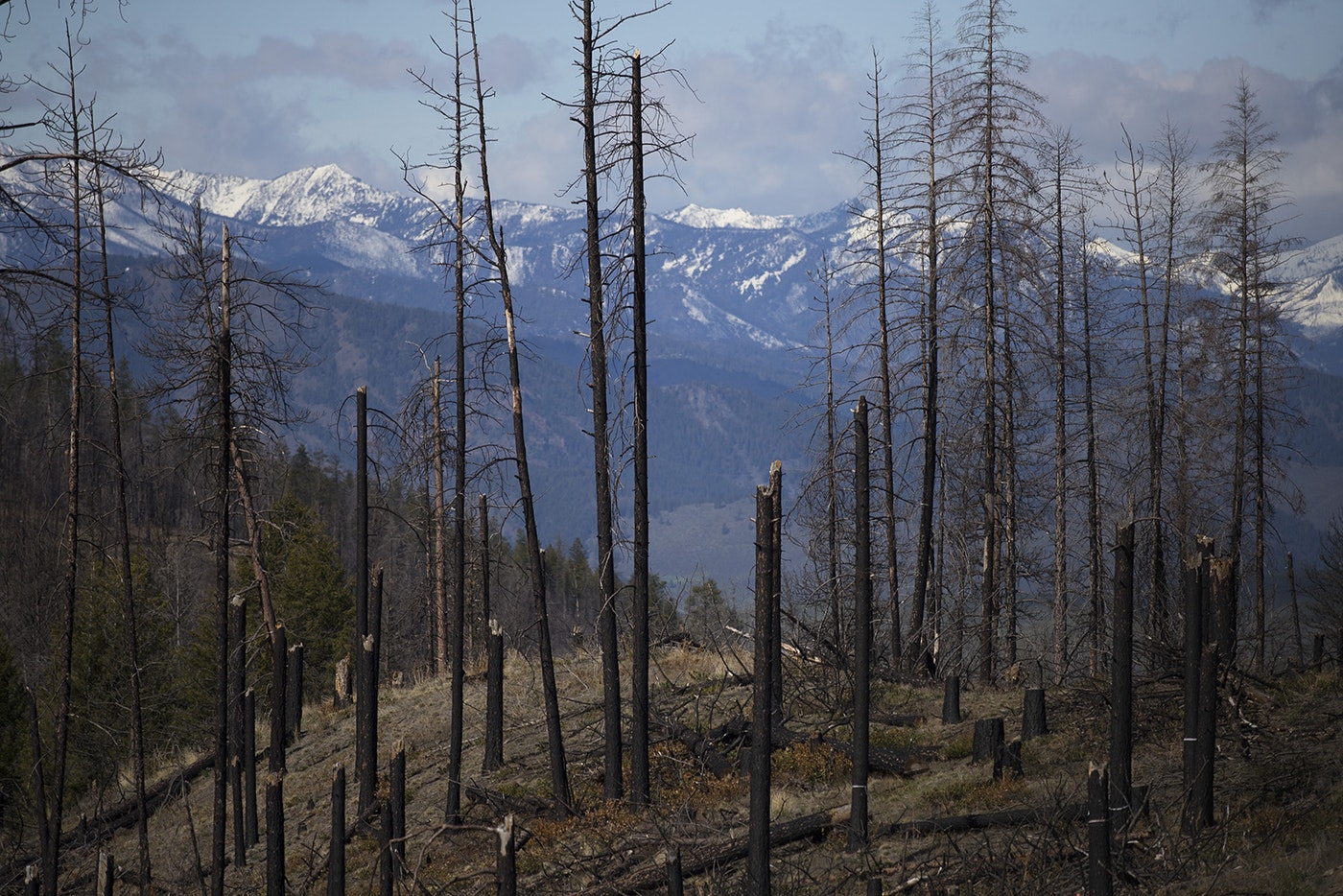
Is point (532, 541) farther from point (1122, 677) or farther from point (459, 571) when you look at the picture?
point (1122, 677)

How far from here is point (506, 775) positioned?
16.1 metres

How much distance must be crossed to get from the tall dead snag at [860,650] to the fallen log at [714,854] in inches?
15.5

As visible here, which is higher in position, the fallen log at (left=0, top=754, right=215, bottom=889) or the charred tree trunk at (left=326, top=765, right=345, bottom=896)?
the charred tree trunk at (left=326, top=765, right=345, bottom=896)

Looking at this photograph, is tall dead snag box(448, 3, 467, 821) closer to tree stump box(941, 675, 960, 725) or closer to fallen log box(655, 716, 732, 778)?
fallen log box(655, 716, 732, 778)

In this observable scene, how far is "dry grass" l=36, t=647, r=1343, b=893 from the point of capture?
9.09 meters

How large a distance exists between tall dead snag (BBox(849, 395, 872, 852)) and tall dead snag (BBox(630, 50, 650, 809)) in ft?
9.64

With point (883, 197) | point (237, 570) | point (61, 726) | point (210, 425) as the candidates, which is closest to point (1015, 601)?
point (883, 197)

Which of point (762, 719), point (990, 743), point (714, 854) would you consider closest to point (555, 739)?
point (714, 854)

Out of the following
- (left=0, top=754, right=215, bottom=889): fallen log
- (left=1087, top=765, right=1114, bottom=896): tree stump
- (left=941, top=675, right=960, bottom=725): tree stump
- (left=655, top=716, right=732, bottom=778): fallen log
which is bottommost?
(left=0, top=754, right=215, bottom=889): fallen log

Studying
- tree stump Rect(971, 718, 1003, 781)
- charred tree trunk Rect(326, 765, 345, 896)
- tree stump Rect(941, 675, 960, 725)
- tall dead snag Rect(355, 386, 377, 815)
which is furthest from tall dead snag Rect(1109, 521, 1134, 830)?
tall dead snag Rect(355, 386, 377, 815)

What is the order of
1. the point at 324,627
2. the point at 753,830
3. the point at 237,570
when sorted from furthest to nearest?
the point at 324,627 → the point at 237,570 → the point at 753,830

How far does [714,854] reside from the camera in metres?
10.7

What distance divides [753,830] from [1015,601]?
1397 cm

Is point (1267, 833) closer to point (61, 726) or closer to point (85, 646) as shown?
point (61, 726)
